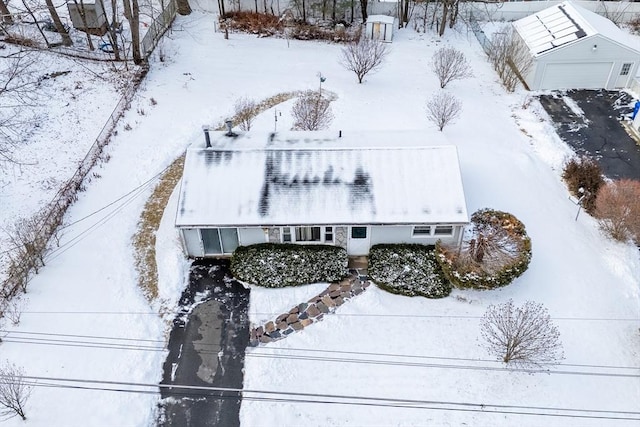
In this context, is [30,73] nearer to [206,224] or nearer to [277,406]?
[206,224]

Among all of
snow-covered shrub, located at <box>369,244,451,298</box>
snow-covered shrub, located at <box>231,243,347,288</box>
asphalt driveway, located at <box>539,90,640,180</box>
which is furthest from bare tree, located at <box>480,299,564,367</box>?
asphalt driveway, located at <box>539,90,640,180</box>

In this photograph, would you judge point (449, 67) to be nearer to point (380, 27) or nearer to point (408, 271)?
point (380, 27)

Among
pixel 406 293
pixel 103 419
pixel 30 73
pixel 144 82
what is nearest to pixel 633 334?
pixel 406 293

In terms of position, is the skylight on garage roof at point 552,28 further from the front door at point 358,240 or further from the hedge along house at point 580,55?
the front door at point 358,240

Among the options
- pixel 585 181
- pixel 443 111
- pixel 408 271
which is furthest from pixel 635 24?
pixel 408 271

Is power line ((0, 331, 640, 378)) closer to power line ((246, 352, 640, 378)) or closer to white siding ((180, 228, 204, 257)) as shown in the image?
power line ((246, 352, 640, 378))

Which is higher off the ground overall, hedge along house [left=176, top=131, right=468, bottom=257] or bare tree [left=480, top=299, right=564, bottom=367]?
hedge along house [left=176, top=131, right=468, bottom=257]
